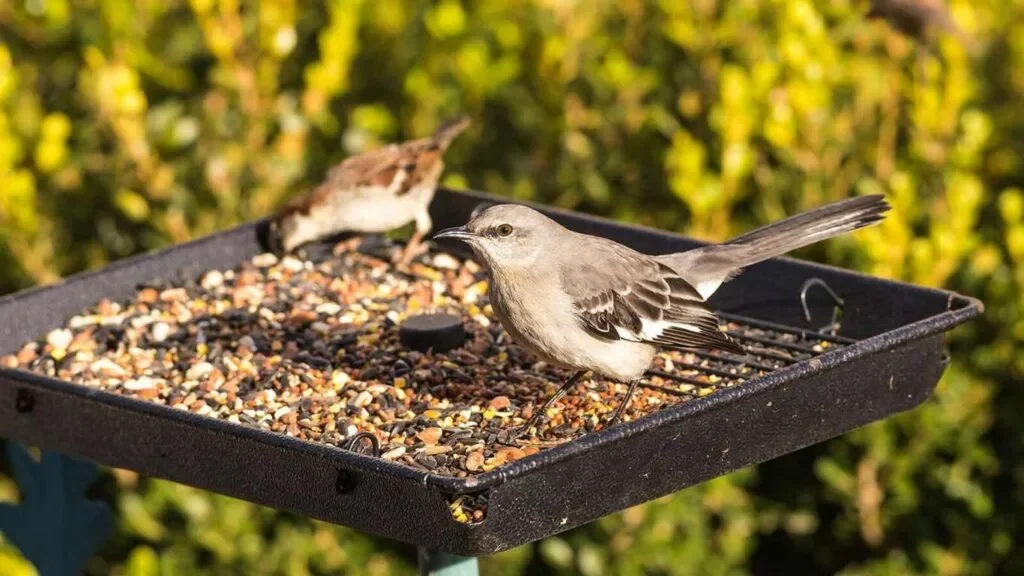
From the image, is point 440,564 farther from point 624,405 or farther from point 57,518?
point 57,518

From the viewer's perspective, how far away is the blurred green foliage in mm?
6098

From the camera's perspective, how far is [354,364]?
4.54m

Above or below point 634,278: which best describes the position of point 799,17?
above

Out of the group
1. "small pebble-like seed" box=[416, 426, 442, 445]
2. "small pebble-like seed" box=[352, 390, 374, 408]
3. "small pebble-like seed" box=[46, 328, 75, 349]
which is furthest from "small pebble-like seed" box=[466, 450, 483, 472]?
"small pebble-like seed" box=[46, 328, 75, 349]

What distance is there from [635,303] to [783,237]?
60 cm

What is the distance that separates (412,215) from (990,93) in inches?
106

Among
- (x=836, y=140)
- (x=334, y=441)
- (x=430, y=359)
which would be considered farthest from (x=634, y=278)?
(x=836, y=140)

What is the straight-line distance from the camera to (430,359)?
450cm

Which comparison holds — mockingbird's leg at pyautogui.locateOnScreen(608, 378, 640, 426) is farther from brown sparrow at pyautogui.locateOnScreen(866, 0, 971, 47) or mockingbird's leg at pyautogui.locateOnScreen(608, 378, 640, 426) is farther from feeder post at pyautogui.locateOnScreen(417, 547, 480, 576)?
brown sparrow at pyautogui.locateOnScreen(866, 0, 971, 47)

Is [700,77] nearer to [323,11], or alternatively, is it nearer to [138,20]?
[323,11]

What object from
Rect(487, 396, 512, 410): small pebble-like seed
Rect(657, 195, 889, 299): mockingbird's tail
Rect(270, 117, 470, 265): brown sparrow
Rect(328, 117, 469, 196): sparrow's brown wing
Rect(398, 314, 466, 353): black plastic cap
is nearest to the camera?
Rect(487, 396, 512, 410): small pebble-like seed

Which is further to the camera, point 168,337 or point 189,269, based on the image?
point 189,269

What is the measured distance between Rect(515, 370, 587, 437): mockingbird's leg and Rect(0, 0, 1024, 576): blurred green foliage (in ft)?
6.06

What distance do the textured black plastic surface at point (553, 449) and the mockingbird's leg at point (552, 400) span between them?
37cm
